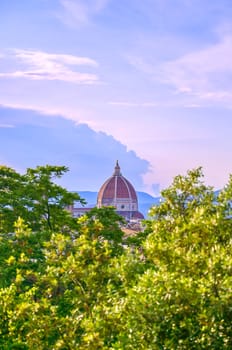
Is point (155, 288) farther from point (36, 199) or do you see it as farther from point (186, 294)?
point (36, 199)

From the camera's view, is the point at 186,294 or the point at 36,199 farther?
the point at 36,199

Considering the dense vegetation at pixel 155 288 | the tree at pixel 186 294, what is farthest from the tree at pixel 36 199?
the tree at pixel 186 294

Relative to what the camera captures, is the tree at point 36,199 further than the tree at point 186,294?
Yes

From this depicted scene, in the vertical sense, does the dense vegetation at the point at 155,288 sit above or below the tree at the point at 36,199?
below

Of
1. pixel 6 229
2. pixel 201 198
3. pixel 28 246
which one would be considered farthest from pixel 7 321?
pixel 6 229

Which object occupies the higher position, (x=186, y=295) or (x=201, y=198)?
(x=201, y=198)

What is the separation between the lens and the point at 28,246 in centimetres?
2834

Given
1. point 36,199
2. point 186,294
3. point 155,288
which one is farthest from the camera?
point 36,199

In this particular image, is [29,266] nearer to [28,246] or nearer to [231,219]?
[28,246]

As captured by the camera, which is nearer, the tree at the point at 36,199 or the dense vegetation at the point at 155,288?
the dense vegetation at the point at 155,288

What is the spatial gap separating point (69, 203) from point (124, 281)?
75.1ft

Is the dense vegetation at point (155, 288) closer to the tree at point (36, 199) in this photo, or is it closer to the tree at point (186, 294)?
the tree at point (186, 294)

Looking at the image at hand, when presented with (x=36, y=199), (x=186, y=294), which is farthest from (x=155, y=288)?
(x=36, y=199)

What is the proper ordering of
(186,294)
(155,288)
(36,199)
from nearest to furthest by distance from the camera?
1. (186,294)
2. (155,288)
3. (36,199)
